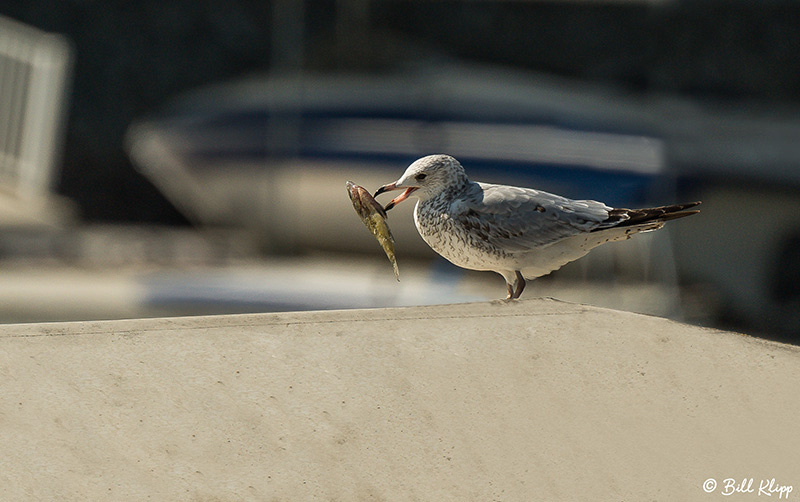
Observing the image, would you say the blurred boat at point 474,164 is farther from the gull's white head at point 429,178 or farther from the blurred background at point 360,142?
the gull's white head at point 429,178

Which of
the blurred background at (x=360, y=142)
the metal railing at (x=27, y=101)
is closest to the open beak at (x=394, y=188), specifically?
the blurred background at (x=360, y=142)

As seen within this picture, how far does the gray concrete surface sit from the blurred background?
10.8 feet

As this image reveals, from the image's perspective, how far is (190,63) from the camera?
768 inches

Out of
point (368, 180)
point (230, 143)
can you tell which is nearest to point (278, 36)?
point (230, 143)

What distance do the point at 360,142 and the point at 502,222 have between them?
8677 millimetres

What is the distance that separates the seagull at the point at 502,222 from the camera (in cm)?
416

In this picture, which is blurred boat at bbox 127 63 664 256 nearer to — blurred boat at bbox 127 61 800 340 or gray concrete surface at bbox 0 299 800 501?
blurred boat at bbox 127 61 800 340

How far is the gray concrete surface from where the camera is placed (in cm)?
369

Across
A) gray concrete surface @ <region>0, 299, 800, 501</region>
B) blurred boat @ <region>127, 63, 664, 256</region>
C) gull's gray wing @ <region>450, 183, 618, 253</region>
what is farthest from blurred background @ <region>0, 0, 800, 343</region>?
gull's gray wing @ <region>450, 183, 618, 253</region>

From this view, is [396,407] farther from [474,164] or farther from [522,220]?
[474,164]

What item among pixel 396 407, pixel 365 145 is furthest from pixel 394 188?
pixel 365 145

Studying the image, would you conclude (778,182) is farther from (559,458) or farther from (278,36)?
(559,458)

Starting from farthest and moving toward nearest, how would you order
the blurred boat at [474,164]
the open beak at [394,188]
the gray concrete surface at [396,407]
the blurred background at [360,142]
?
the blurred boat at [474,164]
the blurred background at [360,142]
the open beak at [394,188]
the gray concrete surface at [396,407]

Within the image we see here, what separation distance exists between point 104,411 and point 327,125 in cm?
980
